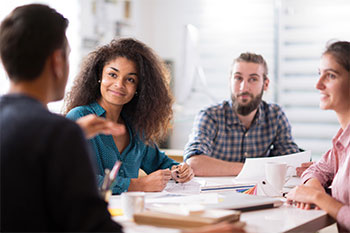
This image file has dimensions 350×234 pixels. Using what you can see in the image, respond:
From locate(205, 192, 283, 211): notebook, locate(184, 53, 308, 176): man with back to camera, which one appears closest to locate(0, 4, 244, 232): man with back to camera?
locate(205, 192, 283, 211): notebook

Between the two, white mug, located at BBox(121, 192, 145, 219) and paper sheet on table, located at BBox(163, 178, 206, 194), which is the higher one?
Answer: white mug, located at BBox(121, 192, 145, 219)

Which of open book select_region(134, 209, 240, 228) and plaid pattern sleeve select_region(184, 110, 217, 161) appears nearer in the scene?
open book select_region(134, 209, 240, 228)

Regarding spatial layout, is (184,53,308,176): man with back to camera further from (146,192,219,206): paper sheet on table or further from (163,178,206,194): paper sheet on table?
(146,192,219,206): paper sheet on table

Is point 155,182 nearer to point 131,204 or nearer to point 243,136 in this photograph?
point 131,204

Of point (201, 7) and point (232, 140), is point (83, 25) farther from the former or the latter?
point (232, 140)

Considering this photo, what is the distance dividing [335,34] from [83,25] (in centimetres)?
239

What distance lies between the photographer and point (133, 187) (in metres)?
1.82

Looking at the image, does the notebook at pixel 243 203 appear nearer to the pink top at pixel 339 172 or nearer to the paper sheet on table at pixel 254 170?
the pink top at pixel 339 172

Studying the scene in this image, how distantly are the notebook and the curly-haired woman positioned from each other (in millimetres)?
414

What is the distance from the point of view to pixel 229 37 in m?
4.92

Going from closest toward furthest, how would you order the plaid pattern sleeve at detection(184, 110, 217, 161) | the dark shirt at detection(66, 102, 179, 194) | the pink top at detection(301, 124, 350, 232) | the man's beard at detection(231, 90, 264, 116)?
the pink top at detection(301, 124, 350, 232) < the dark shirt at detection(66, 102, 179, 194) < the plaid pattern sleeve at detection(184, 110, 217, 161) < the man's beard at detection(231, 90, 264, 116)

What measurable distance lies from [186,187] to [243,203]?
50cm

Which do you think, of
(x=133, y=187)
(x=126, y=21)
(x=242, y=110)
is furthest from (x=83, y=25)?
(x=133, y=187)

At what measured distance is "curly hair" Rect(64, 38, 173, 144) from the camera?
214cm
